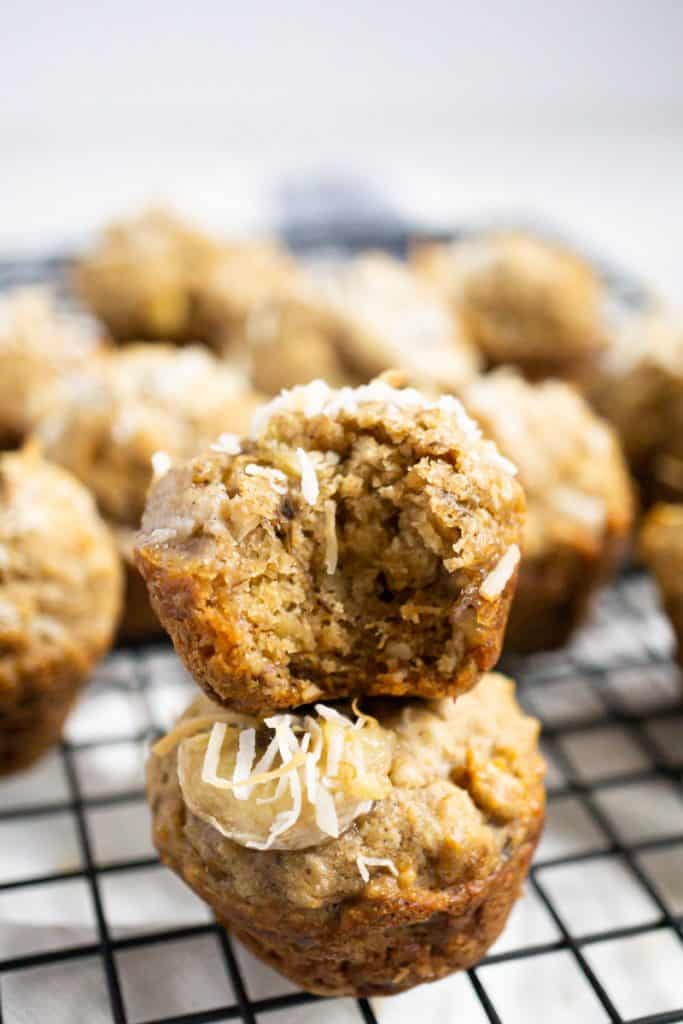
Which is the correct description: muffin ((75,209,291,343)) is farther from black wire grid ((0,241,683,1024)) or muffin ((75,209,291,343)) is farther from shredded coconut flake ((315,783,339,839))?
shredded coconut flake ((315,783,339,839))

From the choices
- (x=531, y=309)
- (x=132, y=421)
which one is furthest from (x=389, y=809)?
(x=531, y=309)

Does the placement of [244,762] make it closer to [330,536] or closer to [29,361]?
[330,536]

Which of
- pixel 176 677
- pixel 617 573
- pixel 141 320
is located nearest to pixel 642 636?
pixel 617 573

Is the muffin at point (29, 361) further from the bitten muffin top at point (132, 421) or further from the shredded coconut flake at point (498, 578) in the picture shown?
the shredded coconut flake at point (498, 578)

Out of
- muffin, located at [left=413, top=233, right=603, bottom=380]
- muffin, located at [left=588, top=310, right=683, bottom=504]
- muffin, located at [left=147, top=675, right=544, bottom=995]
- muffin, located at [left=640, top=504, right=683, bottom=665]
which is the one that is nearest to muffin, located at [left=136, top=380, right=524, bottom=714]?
muffin, located at [left=147, top=675, right=544, bottom=995]

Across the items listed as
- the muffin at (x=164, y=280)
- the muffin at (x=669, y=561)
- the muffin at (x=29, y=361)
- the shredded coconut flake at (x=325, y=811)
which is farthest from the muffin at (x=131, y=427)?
the shredded coconut flake at (x=325, y=811)

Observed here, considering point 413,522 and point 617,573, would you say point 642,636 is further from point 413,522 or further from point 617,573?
point 413,522
